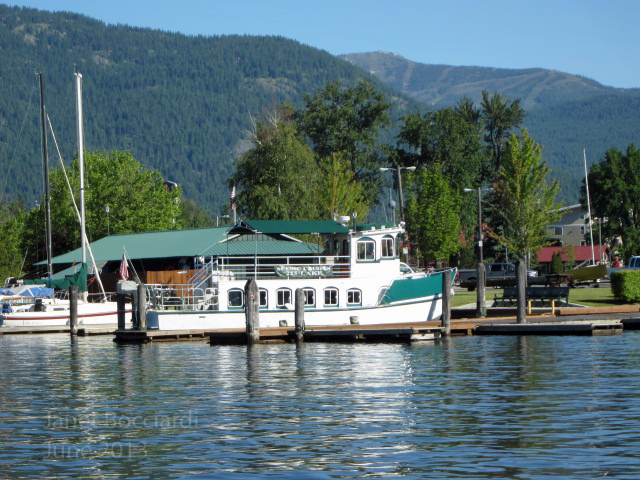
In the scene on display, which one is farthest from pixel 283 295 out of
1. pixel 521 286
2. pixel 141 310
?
pixel 521 286

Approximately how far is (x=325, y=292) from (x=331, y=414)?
2302 cm

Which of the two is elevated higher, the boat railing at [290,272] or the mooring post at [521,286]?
the boat railing at [290,272]

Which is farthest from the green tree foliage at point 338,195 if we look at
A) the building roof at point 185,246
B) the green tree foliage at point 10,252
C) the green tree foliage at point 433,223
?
the green tree foliage at point 10,252

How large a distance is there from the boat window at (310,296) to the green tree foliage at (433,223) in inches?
1295

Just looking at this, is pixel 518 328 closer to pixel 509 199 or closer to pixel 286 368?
pixel 286 368

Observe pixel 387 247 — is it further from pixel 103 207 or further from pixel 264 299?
pixel 103 207

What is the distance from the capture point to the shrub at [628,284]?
5444cm

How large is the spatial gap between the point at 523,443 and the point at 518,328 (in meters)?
23.4

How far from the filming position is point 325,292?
47.2 m

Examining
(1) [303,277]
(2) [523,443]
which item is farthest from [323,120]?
(2) [523,443]

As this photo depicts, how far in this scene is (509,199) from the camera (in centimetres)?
7856

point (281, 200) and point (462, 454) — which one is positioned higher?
point (281, 200)

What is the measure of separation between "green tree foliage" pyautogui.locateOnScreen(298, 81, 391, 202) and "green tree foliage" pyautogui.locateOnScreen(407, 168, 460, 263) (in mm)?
24648

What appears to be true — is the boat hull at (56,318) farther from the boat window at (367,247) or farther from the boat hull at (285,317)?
the boat window at (367,247)
